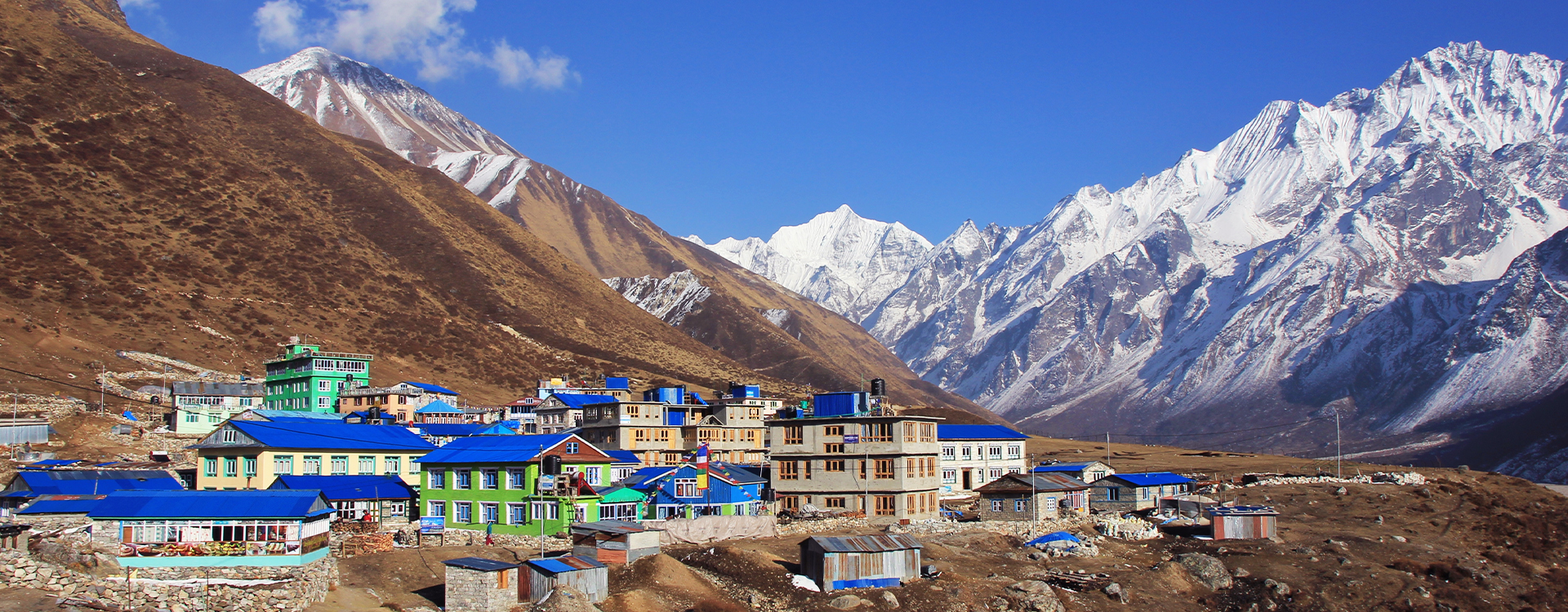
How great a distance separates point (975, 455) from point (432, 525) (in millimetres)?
52630

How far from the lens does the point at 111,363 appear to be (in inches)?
4926

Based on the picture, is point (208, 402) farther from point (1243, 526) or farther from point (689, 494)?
point (1243, 526)

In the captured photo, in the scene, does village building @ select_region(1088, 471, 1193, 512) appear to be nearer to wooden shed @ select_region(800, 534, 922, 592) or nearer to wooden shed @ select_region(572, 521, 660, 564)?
wooden shed @ select_region(800, 534, 922, 592)

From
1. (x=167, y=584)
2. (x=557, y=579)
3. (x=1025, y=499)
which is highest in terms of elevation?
(x=167, y=584)

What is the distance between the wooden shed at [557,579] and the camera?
45.7 meters

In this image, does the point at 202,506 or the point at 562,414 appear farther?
the point at 562,414

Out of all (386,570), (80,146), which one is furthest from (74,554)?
(80,146)

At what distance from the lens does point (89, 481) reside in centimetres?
5847

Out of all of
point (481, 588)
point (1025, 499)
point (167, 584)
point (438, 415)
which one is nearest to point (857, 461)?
point (1025, 499)

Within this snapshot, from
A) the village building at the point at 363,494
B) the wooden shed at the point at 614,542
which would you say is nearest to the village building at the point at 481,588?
the wooden shed at the point at 614,542

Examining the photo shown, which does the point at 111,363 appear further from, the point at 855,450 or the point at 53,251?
the point at 855,450

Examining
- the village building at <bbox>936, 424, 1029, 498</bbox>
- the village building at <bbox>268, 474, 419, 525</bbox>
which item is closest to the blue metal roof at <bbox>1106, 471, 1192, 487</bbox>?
the village building at <bbox>936, 424, 1029, 498</bbox>

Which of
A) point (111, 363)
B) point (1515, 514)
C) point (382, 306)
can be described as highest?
point (382, 306)

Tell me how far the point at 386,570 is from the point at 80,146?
168 meters
